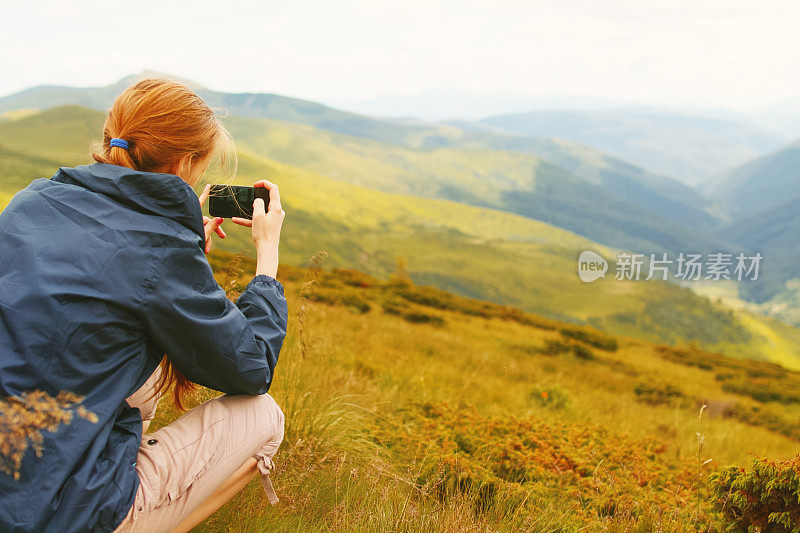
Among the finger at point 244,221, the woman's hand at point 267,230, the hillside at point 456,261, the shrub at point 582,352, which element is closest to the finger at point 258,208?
the woman's hand at point 267,230

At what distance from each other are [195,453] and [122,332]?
0.65m

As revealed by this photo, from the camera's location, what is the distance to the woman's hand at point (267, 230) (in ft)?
7.41

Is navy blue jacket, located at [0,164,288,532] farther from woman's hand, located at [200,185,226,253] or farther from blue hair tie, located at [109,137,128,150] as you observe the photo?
woman's hand, located at [200,185,226,253]

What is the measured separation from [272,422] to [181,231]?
949mm

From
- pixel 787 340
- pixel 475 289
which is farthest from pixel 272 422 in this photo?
pixel 787 340

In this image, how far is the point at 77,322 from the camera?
1565 millimetres

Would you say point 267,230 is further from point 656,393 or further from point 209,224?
point 656,393

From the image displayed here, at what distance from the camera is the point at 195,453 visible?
206 centimetres

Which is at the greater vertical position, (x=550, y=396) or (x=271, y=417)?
(x=271, y=417)

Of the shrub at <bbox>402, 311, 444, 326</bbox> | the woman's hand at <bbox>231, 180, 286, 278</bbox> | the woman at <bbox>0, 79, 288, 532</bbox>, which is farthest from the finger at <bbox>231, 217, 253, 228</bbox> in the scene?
the shrub at <bbox>402, 311, 444, 326</bbox>

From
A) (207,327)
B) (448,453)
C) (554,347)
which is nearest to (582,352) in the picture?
(554,347)

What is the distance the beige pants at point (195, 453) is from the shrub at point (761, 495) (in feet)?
7.86

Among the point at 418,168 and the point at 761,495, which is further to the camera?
the point at 418,168

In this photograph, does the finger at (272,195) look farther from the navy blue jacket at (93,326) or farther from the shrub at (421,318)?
the shrub at (421,318)
